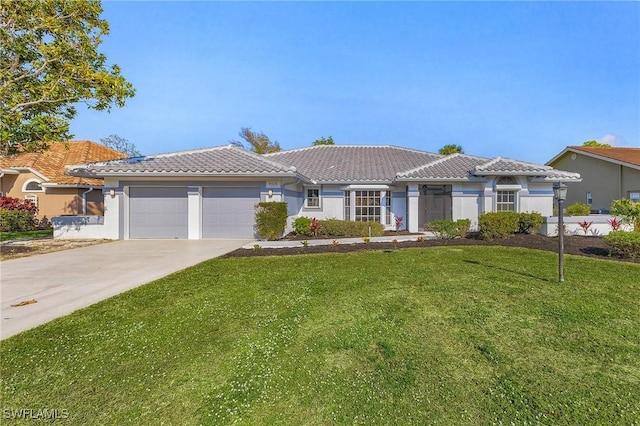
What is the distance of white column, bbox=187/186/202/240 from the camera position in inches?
570

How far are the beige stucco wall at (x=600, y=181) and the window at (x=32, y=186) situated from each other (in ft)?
119

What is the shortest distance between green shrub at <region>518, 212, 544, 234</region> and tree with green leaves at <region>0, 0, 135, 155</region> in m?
16.8

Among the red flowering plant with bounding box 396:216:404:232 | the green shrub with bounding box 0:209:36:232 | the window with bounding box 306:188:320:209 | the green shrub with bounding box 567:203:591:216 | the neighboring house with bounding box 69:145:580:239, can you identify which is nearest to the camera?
the neighboring house with bounding box 69:145:580:239

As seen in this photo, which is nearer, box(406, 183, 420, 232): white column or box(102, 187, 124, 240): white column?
box(102, 187, 124, 240): white column

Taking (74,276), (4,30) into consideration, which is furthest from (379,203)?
(4,30)

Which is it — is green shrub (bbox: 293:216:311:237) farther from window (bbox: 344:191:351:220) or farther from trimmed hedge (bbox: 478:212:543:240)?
trimmed hedge (bbox: 478:212:543:240)

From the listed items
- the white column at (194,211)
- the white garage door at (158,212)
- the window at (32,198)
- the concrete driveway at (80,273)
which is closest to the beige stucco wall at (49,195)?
the window at (32,198)

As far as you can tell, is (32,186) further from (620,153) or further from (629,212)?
(620,153)

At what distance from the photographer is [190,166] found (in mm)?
14195

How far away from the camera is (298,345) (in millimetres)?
4230


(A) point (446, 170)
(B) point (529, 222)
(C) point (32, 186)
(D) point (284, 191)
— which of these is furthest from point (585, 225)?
(C) point (32, 186)

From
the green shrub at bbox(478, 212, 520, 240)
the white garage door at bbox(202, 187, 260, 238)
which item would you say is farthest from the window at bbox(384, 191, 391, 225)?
the white garage door at bbox(202, 187, 260, 238)

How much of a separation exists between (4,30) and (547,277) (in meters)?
16.8

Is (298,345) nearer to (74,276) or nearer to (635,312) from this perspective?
(635,312)
